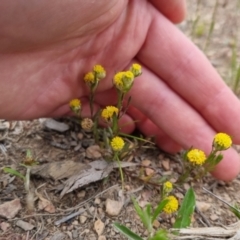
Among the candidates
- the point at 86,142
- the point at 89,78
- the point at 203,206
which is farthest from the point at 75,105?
the point at 203,206

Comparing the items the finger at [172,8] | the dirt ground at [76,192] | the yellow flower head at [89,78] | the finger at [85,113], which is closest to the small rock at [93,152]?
the dirt ground at [76,192]

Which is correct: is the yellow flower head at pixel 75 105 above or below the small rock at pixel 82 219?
above

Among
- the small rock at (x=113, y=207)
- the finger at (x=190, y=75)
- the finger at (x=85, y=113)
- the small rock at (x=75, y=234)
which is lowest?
the small rock at (x=75, y=234)

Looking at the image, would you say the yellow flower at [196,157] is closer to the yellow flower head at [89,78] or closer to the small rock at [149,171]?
the small rock at [149,171]

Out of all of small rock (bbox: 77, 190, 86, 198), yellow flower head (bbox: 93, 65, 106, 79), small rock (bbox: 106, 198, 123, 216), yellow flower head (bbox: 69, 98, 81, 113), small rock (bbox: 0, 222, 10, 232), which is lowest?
small rock (bbox: 0, 222, 10, 232)

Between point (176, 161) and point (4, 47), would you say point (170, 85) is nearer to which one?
point (176, 161)

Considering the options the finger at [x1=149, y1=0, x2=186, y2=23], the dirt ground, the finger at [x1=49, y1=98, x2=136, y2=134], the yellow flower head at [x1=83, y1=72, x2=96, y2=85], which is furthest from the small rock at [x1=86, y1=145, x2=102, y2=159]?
the finger at [x1=149, y1=0, x2=186, y2=23]

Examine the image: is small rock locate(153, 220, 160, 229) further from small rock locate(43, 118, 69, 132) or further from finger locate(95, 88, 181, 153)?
small rock locate(43, 118, 69, 132)
